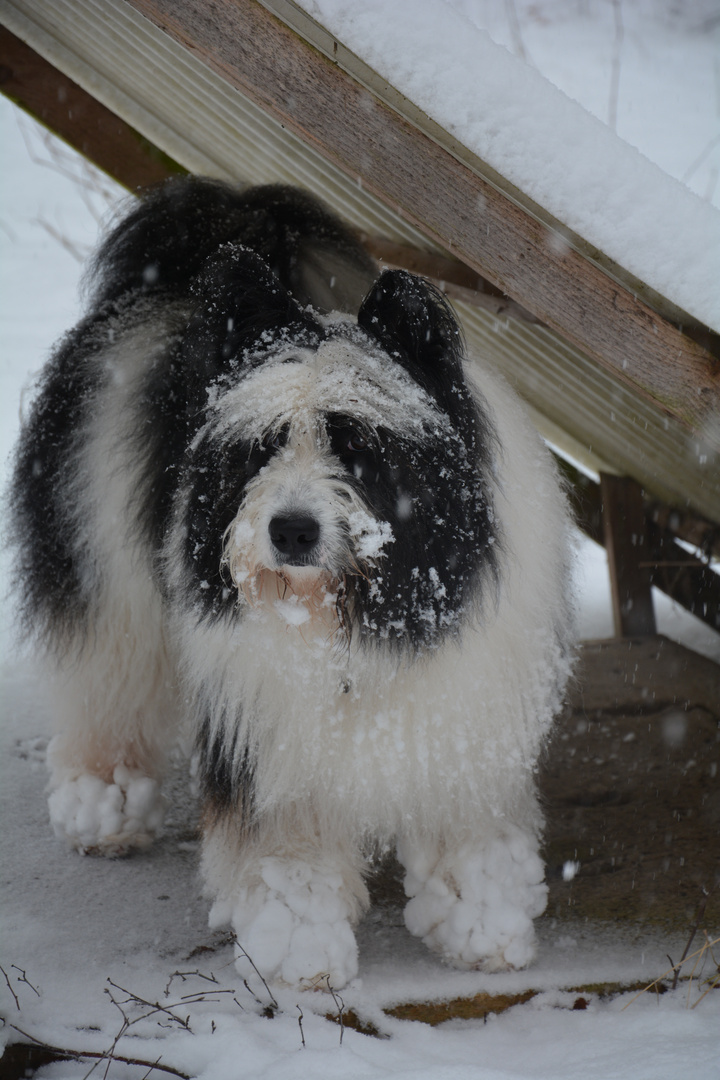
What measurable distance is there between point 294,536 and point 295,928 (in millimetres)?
1020

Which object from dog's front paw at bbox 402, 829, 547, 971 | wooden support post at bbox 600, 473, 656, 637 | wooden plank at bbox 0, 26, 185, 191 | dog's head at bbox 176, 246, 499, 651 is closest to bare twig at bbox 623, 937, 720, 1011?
dog's front paw at bbox 402, 829, 547, 971

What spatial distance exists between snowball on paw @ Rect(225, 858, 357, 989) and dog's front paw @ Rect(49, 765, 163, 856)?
33.2 inches

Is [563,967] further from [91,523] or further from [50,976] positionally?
[91,523]

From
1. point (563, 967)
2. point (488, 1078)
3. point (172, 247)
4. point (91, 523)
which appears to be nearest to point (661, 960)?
point (563, 967)

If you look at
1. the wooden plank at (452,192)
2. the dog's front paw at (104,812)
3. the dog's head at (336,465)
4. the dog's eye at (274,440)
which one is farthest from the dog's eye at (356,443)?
the dog's front paw at (104,812)

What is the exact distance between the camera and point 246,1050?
1.82 meters

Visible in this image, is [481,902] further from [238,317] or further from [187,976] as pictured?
[238,317]

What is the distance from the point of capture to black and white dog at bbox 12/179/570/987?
1914mm

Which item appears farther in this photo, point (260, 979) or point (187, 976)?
point (187, 976)

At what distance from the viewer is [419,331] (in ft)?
6.47

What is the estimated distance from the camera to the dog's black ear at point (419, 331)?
195 cm

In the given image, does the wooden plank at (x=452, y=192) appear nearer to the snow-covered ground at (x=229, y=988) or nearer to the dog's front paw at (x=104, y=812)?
the snow-covered ground at (x=229, y=988)

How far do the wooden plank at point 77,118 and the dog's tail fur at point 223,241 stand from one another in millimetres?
866

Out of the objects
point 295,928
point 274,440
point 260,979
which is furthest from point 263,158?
point 260,979
